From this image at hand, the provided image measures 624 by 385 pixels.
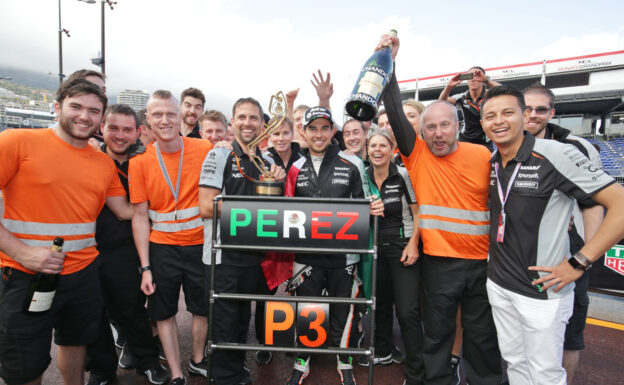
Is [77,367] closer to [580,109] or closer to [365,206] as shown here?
[365,206]

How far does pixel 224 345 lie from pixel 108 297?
Answer: 50.1 inches

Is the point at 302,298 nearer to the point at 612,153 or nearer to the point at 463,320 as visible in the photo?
the point at 463,320

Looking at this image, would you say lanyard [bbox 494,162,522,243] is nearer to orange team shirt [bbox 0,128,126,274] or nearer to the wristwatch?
the wristwatch

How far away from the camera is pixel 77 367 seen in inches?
96.0

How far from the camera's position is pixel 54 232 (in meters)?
2.17

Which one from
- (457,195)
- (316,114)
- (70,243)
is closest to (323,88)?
(316,114)

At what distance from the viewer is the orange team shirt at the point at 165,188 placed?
266 cm

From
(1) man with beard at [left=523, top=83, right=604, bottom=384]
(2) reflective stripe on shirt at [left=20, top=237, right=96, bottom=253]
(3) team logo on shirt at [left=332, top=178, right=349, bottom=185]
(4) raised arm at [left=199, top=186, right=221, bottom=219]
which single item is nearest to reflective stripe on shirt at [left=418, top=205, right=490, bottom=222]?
(1) man with beard at [left=523, top=83, right=604, bottom=384]

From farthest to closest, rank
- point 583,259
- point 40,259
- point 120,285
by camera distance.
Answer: point 120,285, point 40,259, point 583,259

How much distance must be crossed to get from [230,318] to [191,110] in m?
2.90

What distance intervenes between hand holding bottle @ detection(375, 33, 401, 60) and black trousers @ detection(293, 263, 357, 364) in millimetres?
1826

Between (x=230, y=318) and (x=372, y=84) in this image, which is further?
(x=230, y=318)

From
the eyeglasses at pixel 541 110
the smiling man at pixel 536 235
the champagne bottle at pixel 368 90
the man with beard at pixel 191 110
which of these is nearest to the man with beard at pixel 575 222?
the eyeglasses at pixel 541 110

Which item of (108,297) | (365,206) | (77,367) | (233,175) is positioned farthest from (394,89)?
(77,367)
